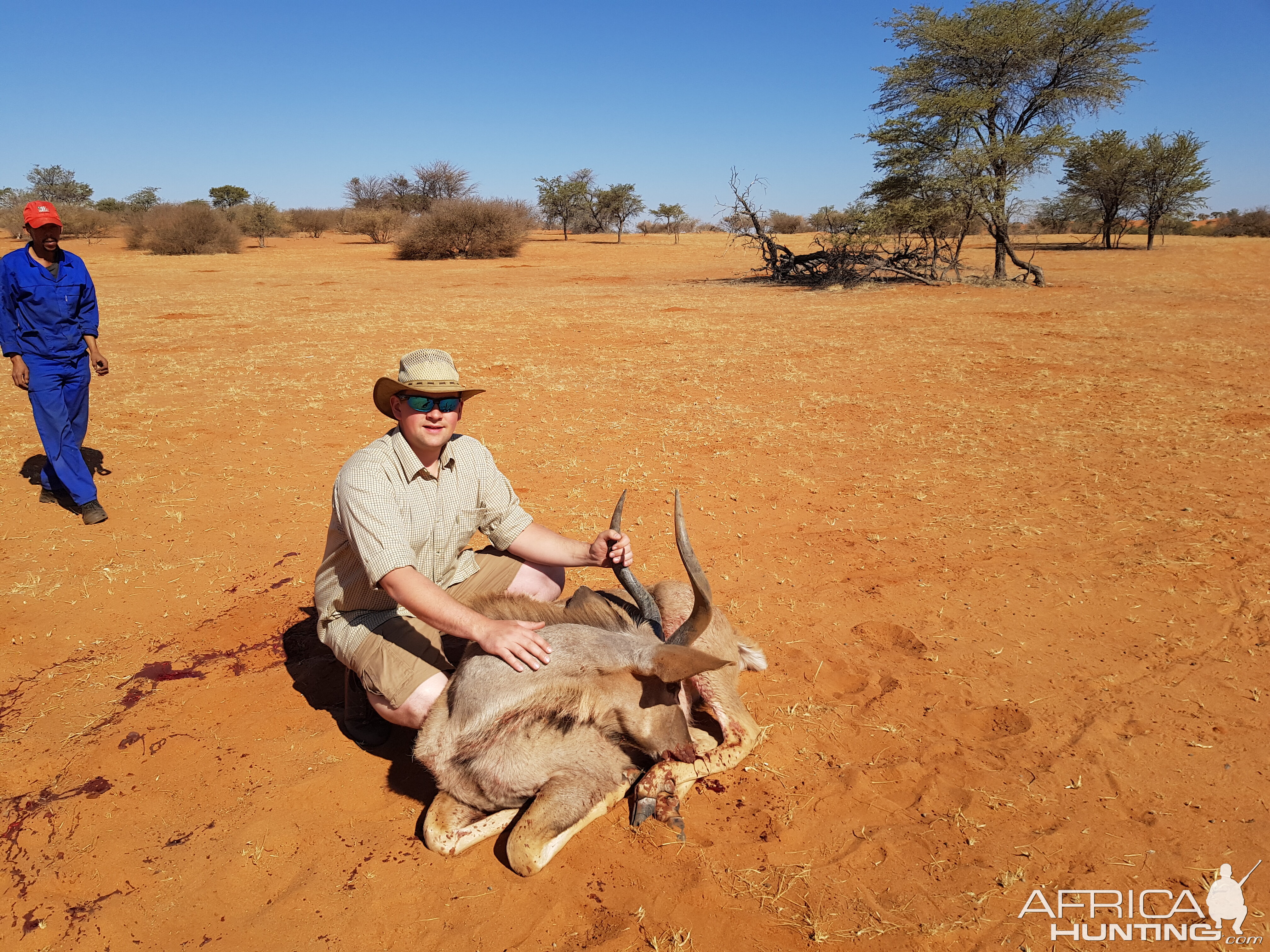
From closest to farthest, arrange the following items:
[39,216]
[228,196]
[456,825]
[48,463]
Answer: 1. [456,825]
2. [39,216]
3. [48,463]
4. [228,196]

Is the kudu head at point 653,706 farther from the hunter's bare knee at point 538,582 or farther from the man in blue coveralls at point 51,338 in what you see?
the man in blue coveralls at point 51,338

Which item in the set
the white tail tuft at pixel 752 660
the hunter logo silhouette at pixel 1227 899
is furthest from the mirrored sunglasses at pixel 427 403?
the hunter logo silhouette at pixel 1227 899

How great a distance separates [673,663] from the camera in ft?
8.95

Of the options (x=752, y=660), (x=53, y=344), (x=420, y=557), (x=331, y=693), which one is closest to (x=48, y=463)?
(x=53, y=344)

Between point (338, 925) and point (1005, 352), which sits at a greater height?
point (1005, 352)

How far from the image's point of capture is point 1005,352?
11906 mm

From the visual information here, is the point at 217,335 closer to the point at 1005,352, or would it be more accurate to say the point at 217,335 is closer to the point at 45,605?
the point at 45,605

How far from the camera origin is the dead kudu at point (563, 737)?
278 centimetres

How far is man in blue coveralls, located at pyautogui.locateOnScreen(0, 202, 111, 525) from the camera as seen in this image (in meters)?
5.74

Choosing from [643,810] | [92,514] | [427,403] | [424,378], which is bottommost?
[643,810]

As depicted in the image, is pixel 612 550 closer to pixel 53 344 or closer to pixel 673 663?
pixel 673 663

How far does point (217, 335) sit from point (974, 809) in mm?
14807

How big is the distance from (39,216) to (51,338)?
0.90m

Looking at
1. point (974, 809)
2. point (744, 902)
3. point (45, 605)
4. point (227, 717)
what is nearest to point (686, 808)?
point (744, 902)
